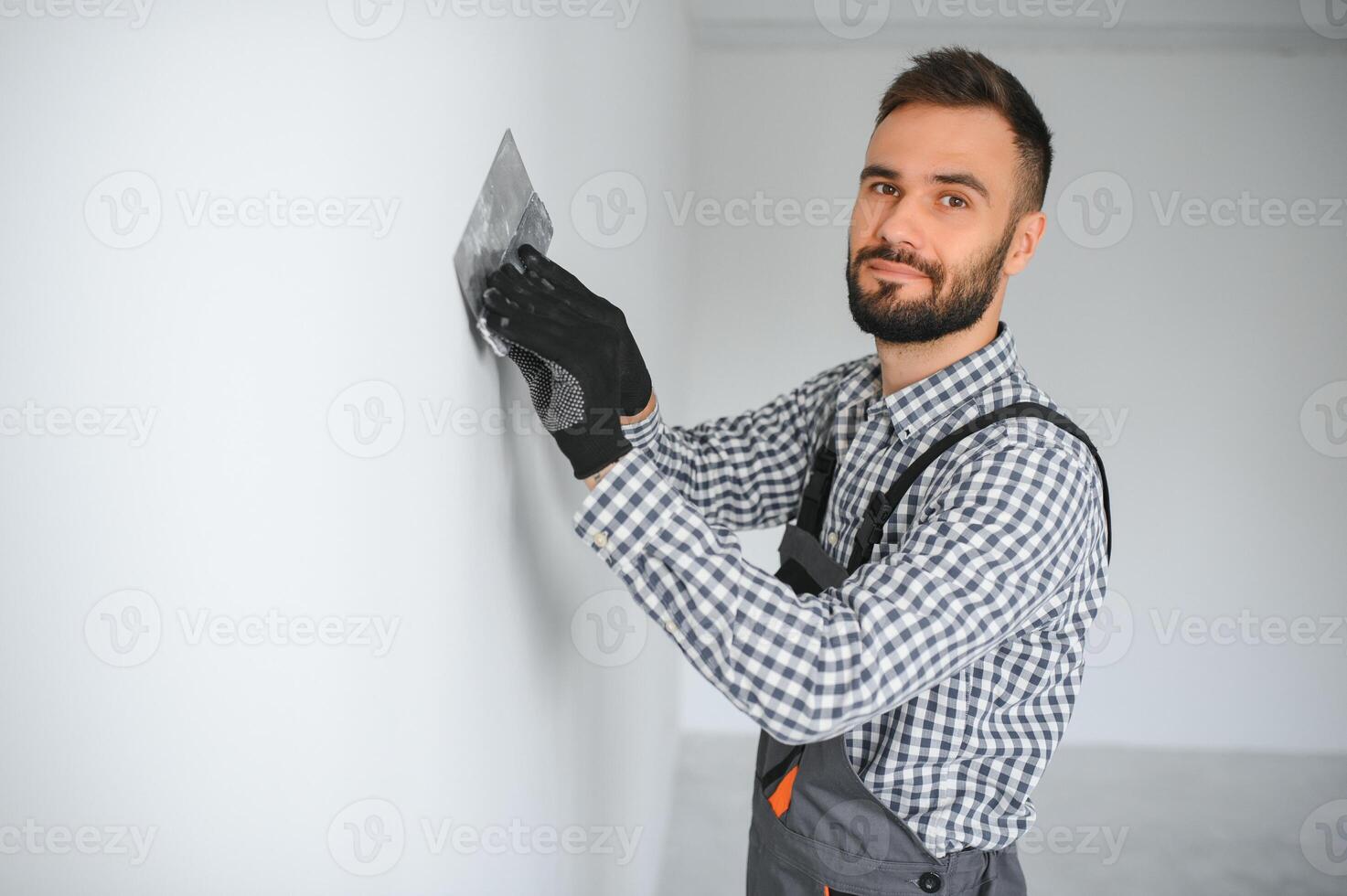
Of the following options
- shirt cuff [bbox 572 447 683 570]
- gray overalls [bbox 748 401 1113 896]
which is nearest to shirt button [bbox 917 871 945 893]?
gray overalls [bbox 748 401 1113 896]

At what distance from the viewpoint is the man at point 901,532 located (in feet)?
3.08

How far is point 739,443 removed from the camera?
1617 mm

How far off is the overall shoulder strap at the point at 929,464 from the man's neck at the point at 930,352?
118 mm

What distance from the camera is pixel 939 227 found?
1292 mm
